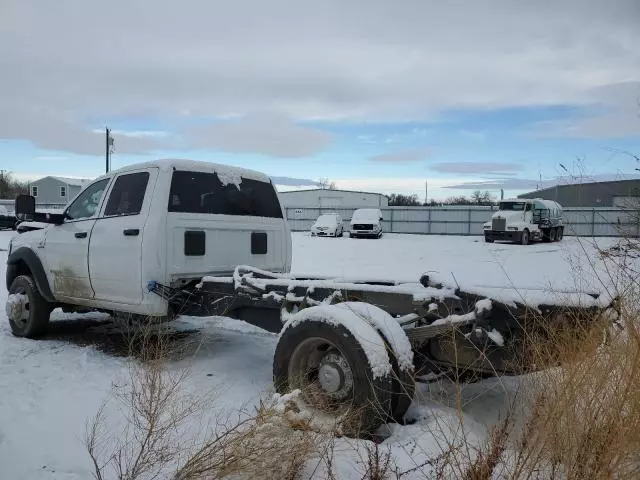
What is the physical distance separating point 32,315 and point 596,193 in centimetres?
641

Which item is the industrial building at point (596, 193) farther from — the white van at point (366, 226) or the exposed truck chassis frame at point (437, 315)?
the white van at point (366, 226)

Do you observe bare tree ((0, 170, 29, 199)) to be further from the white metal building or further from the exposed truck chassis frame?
the exposed truck chassis frame

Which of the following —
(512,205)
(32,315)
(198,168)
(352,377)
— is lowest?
(32,315)

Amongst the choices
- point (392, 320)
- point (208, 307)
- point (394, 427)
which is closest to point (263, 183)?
point (208, 307)

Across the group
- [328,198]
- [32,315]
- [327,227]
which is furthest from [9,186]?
[32,315]

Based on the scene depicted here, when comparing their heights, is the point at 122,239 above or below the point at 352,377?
above

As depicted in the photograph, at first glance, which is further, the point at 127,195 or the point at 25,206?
the point at 25,206

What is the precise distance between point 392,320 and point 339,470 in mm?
1073

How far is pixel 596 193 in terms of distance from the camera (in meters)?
5.40

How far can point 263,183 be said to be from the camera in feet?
21.0

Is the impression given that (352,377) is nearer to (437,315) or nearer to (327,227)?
(437,315)

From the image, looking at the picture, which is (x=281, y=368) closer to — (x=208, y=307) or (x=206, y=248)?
(x=208, y=307)

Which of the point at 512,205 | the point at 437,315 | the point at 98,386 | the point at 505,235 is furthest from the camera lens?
the point at 512,205

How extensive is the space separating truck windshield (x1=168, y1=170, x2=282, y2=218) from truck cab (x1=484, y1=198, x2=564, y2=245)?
22.7 meters
